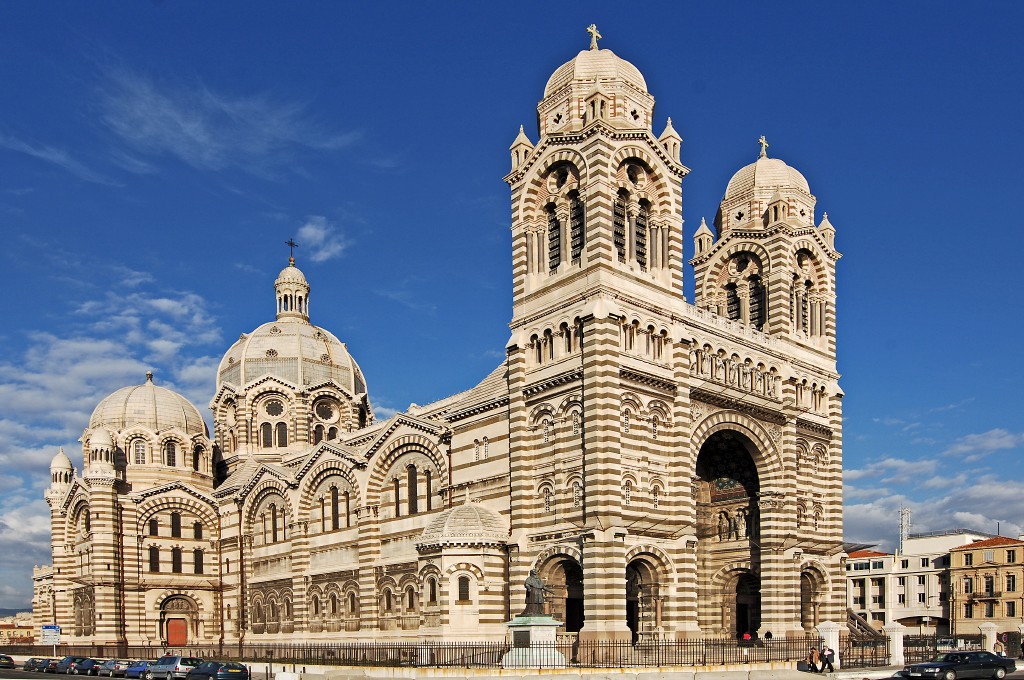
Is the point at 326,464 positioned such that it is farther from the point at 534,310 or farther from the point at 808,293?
the point at 808,293

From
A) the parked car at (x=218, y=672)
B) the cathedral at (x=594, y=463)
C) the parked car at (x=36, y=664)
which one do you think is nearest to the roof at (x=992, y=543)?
the cathedral at (x=594, y=463)

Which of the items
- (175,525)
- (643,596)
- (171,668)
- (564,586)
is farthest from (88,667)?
(643,596)

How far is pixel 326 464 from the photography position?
5938 centimetres

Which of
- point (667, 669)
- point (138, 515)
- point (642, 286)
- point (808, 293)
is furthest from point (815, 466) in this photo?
point (138, 515)

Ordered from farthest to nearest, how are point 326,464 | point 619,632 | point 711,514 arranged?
point 326,464, point 711,514, point 619,632

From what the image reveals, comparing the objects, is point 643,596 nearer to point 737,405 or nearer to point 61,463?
point 737,405

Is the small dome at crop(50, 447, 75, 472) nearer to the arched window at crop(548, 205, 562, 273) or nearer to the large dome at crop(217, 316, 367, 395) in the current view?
the large dome at crop(217, 316, 367, 395)

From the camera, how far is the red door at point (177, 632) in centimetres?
6888

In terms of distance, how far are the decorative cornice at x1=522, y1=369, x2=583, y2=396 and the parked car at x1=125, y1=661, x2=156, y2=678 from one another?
1932cm

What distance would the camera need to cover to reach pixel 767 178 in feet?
182

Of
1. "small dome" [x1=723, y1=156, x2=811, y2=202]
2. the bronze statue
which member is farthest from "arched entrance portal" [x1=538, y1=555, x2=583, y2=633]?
"small dome" [x1=723, y1=156, x2=811, y2=202]

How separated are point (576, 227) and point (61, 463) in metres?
52.0

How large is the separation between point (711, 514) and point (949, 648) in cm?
1399

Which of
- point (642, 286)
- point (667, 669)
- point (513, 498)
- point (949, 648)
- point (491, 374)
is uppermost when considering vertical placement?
point (642, 286)
